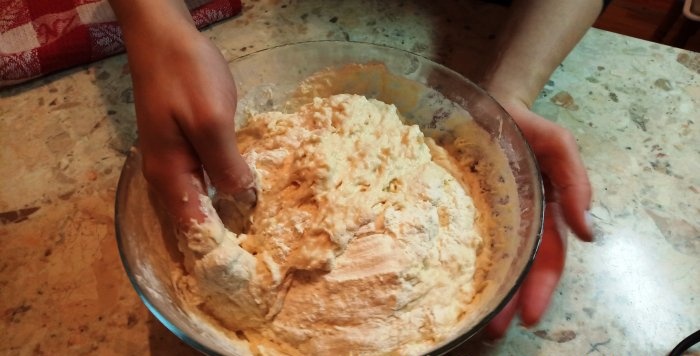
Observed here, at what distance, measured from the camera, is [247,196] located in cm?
76

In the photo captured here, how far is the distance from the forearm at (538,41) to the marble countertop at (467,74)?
87 mm

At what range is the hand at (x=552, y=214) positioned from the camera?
0.78 meters

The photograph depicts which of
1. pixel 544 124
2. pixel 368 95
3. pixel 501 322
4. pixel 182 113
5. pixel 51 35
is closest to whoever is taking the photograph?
pixel 182 113

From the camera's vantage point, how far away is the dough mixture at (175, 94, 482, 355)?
697mm

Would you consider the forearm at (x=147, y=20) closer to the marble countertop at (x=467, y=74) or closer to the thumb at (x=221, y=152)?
the thumb at (x=221, y=152)

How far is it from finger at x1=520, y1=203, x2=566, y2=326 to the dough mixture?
91 millimetres

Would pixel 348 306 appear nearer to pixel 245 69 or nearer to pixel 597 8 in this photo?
pixel 245 69

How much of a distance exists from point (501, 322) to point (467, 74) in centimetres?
57

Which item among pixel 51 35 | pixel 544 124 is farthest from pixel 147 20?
pixel 544 124

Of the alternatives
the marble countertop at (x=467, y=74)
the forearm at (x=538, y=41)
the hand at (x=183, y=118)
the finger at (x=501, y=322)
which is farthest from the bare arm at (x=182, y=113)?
the forearm at (x=538, y=41)

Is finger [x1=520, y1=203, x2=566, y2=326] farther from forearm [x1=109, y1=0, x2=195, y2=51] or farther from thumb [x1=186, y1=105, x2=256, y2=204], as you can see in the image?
forearm [x1=109, y1=0, x2=195, y2=51]

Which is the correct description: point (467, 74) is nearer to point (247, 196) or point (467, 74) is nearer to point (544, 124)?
point (544, 124)

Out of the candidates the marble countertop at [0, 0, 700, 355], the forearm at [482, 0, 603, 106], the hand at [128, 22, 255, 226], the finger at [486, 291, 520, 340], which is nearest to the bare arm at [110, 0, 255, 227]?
the hand at [128, 22, 255, 226]

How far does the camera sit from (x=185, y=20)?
0.76 m
